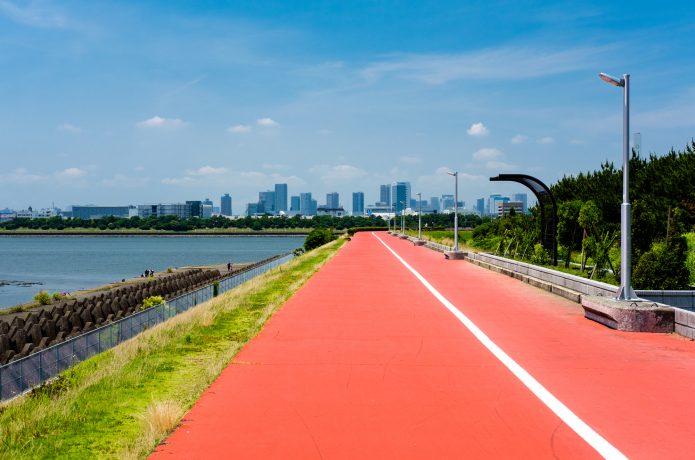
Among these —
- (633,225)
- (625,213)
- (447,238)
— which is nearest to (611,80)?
(625,213)

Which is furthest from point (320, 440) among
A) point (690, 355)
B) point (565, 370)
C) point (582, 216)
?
point (582, 216)

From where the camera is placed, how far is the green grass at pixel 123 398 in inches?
243

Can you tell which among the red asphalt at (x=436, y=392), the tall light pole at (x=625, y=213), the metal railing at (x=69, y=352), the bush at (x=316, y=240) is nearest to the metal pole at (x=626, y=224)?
the tall light pole at (x=625, y=213)

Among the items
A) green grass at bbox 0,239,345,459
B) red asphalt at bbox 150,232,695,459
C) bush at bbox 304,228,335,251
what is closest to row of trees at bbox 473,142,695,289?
red asphalt at bbox 150,232,695,459

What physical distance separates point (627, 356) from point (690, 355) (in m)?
1.01

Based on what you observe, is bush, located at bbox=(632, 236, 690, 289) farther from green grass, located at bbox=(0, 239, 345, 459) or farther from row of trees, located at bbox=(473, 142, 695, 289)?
green grass, located at bbox=(0, 239, 345, 459)

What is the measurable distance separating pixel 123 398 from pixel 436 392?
12.6 feet

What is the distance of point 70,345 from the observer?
503 inches

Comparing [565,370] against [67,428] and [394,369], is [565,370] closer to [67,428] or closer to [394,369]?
[394,369]

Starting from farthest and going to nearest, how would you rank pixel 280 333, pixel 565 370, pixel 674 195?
pixel 674 195, pixel 280 333, pixel 565 370

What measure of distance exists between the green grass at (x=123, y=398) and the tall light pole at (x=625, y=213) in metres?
7.36

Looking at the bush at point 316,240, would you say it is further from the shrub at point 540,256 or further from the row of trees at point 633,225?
the shrub at point 540,256

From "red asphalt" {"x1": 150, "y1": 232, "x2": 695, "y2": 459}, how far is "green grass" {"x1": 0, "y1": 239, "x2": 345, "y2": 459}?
281 mm

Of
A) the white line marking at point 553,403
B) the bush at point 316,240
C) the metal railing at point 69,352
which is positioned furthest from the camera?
the bush at point 316,240
